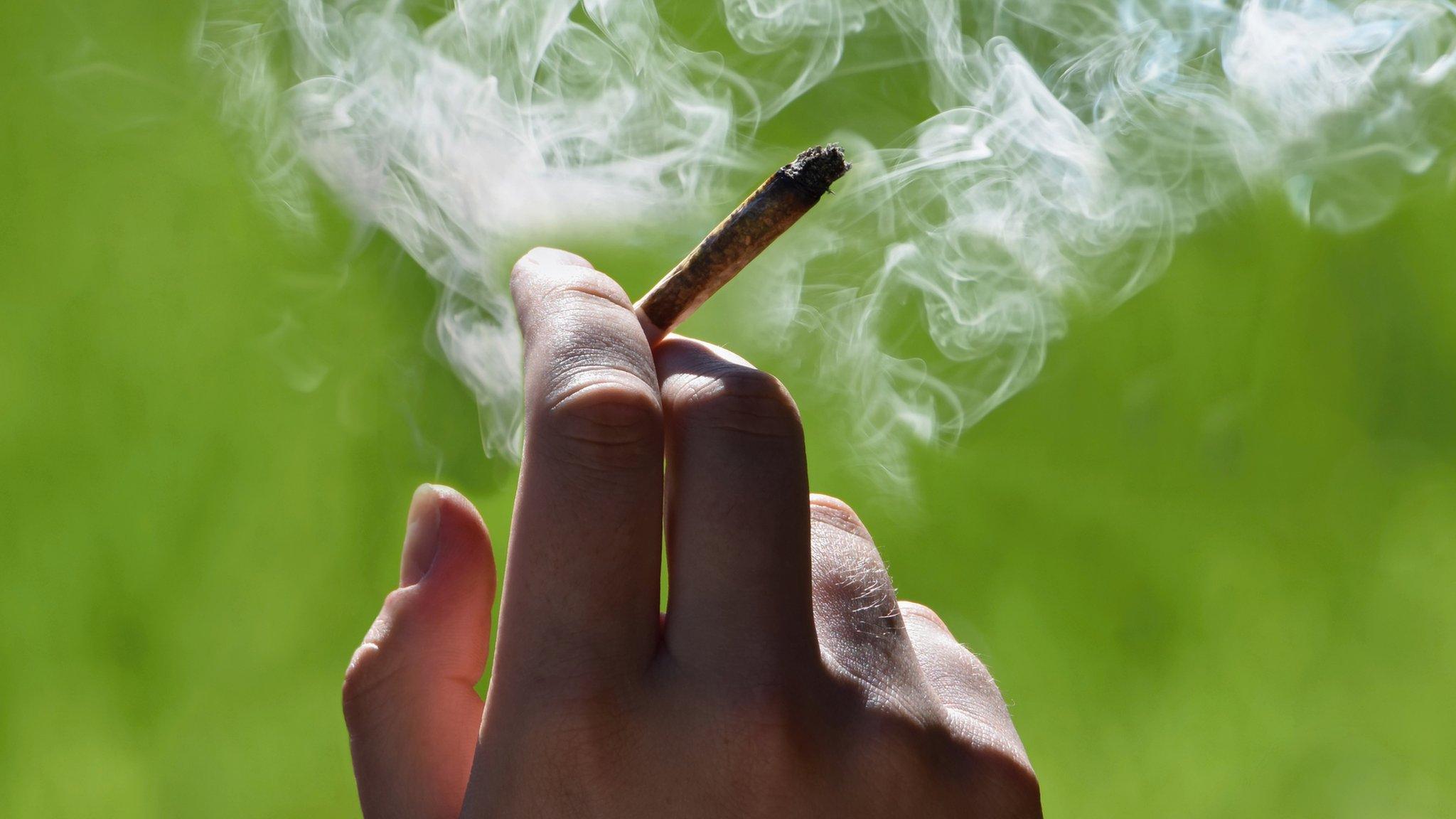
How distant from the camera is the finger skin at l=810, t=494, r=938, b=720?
790 mm

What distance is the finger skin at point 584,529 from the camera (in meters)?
0.70

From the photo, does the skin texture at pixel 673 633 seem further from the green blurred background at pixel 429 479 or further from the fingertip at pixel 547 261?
the green blurred background at pixel 429 479

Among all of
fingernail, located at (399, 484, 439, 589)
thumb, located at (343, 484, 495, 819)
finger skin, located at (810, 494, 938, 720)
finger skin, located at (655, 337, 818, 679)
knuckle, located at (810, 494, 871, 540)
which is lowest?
thumb, located at (343, 484, 495, 819)

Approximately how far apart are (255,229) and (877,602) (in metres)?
1.06

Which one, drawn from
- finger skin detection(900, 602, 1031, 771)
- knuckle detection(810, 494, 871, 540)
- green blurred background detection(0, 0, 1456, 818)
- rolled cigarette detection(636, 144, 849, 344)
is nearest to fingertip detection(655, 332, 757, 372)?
rolled cigarette detection(636, 144, 849, 344)

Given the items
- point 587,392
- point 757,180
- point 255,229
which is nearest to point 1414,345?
point 757,180

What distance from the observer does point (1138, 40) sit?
1328mm

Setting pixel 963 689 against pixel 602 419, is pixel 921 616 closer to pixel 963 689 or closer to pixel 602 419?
pixel 963 689

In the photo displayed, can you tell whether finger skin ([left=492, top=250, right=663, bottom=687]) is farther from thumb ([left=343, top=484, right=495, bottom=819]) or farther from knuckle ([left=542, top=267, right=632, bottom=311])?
thumb ([left=343, top=484, right=495, bottom=819])

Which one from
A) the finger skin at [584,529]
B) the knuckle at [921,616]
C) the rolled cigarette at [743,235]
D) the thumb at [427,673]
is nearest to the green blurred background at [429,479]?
the knuckle at [921,616]

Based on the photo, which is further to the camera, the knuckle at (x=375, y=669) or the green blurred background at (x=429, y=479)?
the green blurred background at (x=429, y=479)

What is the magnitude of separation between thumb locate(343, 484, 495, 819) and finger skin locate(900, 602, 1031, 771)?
1.52 ft

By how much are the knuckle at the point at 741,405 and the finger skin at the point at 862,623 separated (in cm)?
17

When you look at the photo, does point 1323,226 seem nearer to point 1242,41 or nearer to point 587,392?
point 1242,41
